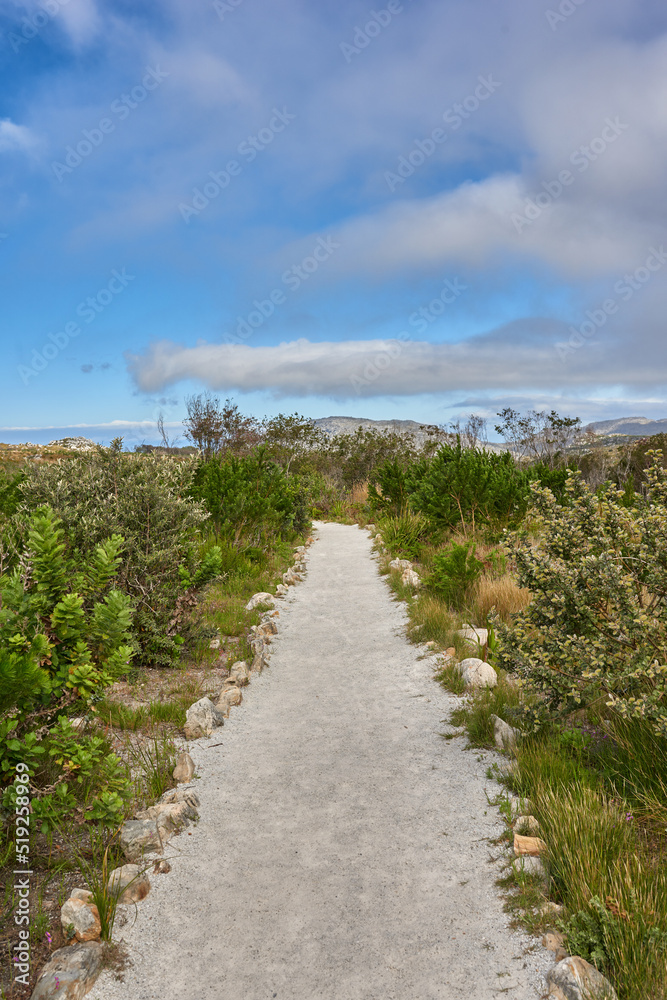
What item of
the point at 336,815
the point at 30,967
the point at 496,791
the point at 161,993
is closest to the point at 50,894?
the point at 30,967

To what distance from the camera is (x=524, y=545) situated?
151 inches

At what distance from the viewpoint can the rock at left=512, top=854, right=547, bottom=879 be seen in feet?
8.85

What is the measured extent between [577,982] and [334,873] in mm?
1266

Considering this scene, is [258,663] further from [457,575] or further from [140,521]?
[457,575]

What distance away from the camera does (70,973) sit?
87.5 inches

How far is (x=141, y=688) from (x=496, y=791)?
3.24 m

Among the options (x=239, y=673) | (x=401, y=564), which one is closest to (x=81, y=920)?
(x=239, y=673)

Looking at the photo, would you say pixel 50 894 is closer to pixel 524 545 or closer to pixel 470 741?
pixel 470 741

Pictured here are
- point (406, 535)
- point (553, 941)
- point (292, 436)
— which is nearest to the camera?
point (553, 941)

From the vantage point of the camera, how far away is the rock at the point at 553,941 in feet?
7.70

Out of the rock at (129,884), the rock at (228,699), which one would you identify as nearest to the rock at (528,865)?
the rock at (129,884)

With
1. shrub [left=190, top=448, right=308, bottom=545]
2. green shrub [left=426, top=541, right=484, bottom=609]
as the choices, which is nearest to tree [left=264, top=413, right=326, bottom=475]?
shrub [left=190, top=448, right=308, bottom=545]

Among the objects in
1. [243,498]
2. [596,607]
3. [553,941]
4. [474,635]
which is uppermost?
[243,498]

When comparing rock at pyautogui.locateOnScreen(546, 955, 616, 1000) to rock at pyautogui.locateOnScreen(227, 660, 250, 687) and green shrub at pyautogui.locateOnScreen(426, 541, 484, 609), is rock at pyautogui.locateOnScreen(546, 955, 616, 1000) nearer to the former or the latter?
rock at pyautogui.locateOnScreen(227, 660, 250, 687)
